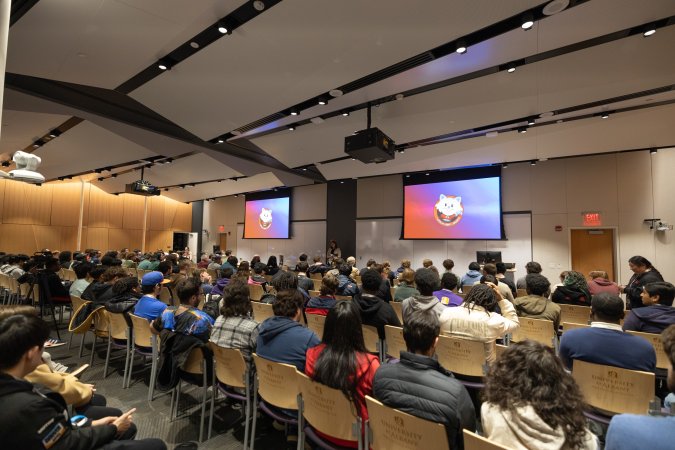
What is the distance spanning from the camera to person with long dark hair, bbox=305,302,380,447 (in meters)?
1.85

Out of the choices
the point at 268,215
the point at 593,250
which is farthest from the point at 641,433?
the point at 268,215

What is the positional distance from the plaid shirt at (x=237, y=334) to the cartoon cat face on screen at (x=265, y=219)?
40.6 ft

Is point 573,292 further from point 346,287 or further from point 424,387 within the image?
point 424,387

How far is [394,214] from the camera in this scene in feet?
38.4

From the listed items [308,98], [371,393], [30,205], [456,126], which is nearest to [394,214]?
[456,126]

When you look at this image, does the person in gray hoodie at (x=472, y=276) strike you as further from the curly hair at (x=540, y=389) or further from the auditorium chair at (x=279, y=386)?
the curly hair at (x=540, y=389)

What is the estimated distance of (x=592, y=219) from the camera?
8.61 meters

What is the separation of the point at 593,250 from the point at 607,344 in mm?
8060

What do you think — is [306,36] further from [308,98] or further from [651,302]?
[651,302]

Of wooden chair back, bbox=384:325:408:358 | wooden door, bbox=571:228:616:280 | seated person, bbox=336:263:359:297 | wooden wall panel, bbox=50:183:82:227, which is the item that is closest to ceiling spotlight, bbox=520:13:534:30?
wooden chair back, bbox=384:325:408:358

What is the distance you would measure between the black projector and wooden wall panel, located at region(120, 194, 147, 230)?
603 inches

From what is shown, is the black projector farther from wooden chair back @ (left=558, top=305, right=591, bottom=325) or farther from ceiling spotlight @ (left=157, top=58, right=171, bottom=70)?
wooden chair back @ (left=558, top=305, right=591, bottom=325)

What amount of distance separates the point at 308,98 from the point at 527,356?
551 cm

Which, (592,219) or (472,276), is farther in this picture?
(592,219)
